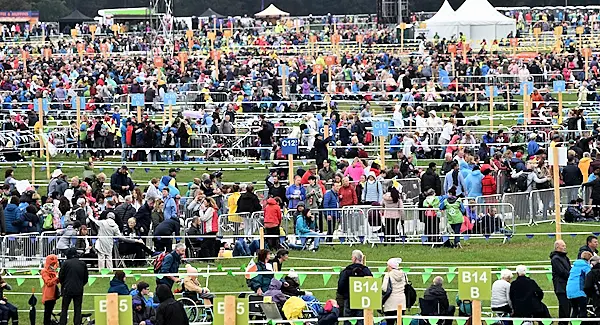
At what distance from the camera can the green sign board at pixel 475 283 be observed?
650 inches

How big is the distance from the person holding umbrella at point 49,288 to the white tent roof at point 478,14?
51954 mm

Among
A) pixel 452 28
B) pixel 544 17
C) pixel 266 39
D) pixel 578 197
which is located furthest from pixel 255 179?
pixel 544 17

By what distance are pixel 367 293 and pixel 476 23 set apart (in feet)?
182

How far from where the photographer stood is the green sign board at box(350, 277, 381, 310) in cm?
1639

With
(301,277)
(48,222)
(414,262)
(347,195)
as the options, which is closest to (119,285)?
(301,277)

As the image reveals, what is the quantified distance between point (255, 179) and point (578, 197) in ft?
26.7

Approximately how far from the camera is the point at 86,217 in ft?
82.7

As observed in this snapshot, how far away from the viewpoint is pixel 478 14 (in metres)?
71.4

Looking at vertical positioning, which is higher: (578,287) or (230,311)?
(230,311)

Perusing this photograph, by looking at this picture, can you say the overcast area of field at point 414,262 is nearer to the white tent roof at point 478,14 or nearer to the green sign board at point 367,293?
the green sign board at point 367,293

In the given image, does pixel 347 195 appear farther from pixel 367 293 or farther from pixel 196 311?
pixel 367 293

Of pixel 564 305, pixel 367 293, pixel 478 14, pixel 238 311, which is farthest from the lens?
pixel 478 14

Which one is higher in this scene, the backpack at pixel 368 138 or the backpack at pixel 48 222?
the backpack at pixel 368 138

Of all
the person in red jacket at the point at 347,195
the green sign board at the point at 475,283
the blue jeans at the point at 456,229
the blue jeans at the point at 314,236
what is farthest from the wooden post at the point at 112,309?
the person in red jacket at the point at 347,195
